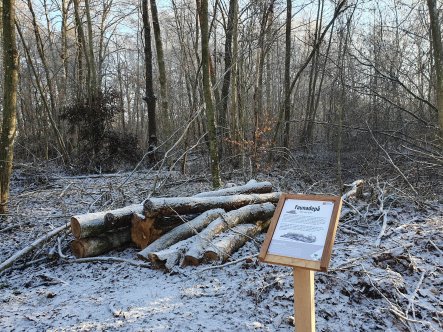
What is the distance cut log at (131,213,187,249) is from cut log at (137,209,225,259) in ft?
0.30

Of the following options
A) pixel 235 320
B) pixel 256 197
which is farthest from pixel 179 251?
pixel 256 197

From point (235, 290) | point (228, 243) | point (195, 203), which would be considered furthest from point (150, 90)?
point (235, 290)

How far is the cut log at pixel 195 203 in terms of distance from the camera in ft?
15.6

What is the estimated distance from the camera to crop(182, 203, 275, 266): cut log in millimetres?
4293

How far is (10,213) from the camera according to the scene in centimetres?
633

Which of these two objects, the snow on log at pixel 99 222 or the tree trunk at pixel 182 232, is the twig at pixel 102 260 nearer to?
the tree trunk at pixel 182 232

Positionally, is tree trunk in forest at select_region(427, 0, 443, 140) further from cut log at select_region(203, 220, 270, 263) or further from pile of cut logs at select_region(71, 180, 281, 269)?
cut log at select_region(203, 220, 270, 263)

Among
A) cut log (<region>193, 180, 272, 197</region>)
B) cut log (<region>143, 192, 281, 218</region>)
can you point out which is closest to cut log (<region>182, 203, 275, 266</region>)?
cut log (<region>143, 192, 281, 218</region>)

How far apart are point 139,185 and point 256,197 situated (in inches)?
147

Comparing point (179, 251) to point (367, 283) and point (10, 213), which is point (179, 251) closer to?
point (367, 283)

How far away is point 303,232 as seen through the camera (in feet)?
8.21

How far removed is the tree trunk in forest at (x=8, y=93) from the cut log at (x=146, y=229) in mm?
2872

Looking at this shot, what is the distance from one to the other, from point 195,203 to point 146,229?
0.83m

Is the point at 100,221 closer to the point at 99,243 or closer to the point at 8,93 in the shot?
the point at 99,243
